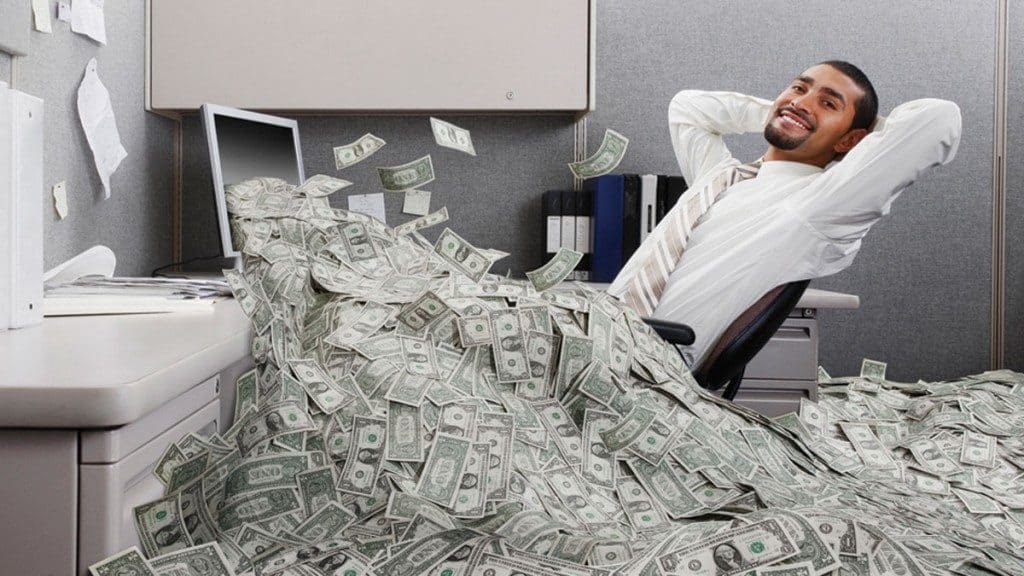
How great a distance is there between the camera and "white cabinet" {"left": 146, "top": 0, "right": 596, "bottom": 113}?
213 centimetres

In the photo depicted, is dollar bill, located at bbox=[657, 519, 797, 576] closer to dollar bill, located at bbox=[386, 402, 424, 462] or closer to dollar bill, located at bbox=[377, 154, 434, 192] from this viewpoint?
dollar bill, located at bbox=[386, 402, 424, 462]

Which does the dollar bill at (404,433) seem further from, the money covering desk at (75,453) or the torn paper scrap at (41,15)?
the torn paper scrap at (41,15)

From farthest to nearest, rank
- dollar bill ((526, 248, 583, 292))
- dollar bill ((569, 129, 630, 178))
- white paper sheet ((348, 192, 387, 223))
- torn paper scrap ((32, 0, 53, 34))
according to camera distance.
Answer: white paper sheet ((348, 192, 387, 223)), dollar bill ((569, 129, 630, 178)), torn paper scrap ((32, 0, 53, 34)), dollar bill ((526, 248, 583, 292))

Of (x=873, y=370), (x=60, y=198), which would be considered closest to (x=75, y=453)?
(x=60, y=198)

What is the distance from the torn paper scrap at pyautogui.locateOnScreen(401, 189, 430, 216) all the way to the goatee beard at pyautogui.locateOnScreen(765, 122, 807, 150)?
0.91m

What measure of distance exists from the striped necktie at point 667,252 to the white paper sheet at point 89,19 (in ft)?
3.98

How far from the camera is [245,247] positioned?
1.12 m

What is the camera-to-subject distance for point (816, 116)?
1857 millimetres

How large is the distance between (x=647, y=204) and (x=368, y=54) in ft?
2.62

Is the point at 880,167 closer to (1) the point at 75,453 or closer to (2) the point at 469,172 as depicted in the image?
(2) the point at 469,172

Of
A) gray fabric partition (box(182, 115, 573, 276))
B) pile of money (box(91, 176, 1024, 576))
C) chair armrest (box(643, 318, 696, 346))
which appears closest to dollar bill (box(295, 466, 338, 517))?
pile of money (box(91, 176, 1024, 576))

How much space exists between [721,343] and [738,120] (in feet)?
2.53

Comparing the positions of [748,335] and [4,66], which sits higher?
[4,66]

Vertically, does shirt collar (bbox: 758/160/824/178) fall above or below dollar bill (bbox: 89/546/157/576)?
above
